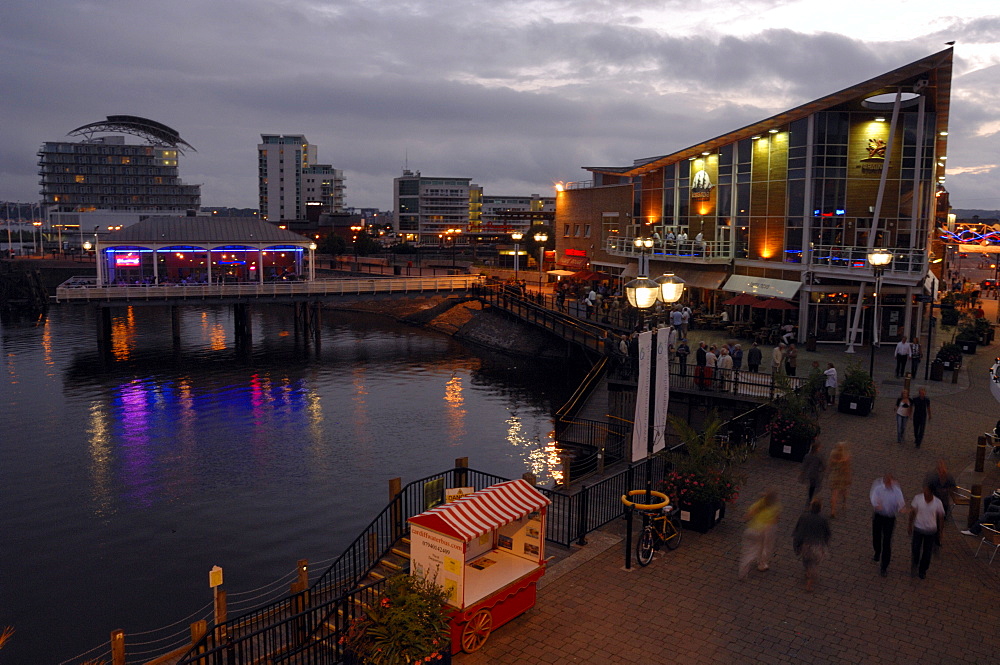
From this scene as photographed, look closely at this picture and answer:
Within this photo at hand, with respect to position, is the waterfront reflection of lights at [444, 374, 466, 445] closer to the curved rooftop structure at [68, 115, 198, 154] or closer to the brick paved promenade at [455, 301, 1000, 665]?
the brick paved promenade at [455, 301, 1000, 665]

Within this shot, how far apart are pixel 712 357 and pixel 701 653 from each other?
18263 millimetres

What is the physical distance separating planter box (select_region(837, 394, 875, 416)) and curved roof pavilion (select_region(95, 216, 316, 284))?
Answer: 4187 cm

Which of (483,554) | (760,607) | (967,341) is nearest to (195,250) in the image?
(967,341)

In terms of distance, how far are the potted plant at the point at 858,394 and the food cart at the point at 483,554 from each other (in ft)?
48.7

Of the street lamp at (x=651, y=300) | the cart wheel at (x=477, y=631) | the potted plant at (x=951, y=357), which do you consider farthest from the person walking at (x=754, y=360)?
the cart wheel at (x=477, y=631)

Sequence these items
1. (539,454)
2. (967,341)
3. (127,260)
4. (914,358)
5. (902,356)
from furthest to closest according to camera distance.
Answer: (127,260), (967,341), (914,358), (902,356), (539,454)

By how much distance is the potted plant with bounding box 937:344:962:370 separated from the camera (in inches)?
1143

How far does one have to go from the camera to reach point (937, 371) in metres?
28.0

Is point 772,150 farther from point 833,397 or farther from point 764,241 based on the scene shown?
point 833,397

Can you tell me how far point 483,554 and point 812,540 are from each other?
15.8 ft

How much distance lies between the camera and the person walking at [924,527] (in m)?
11.6

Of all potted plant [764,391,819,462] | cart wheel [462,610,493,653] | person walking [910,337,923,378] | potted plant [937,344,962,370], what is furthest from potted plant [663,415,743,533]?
potted plant [937,344,962,370]

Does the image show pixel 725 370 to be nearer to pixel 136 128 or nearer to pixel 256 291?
pixel 256 291

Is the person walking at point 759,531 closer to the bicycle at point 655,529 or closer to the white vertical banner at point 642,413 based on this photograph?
the bicycle at point 655,529
